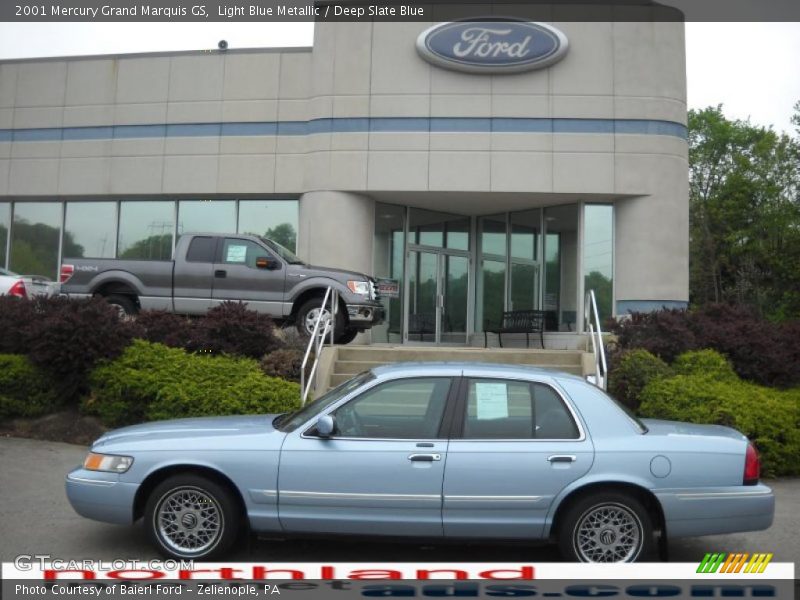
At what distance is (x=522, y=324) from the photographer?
1819 cm

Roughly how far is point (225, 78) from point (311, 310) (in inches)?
327

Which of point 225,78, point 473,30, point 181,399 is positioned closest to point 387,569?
point 181,399

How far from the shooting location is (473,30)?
1719 centimetres

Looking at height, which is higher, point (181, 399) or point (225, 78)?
point (225, 78)

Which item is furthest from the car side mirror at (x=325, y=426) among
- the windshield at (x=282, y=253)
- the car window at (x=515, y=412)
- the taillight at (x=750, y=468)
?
the windshield at (x=282, y=253)

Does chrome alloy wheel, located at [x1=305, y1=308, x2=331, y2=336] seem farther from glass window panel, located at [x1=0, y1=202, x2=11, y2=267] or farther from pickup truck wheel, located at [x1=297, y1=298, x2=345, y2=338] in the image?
glass window panel, located at [x1=0, y1=202, x2=11, y2=267]

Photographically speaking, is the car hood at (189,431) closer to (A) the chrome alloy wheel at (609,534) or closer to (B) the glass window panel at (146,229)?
(A) the chrome alloy wheel at (609,534)

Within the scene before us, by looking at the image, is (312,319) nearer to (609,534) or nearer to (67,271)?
(67,271)

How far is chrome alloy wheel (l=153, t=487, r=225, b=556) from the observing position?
546 centimetres

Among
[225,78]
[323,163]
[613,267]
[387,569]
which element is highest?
[225,78]

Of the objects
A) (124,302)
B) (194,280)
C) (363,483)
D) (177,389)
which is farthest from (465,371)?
(124,302)

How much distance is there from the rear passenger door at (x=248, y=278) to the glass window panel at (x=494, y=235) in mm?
8298

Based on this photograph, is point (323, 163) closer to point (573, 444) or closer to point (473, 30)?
point (473, 30)

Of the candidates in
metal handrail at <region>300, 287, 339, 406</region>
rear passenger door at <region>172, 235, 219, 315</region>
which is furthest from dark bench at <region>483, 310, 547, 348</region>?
rear passenger door at <region>172, 235, 219, 315</region>
